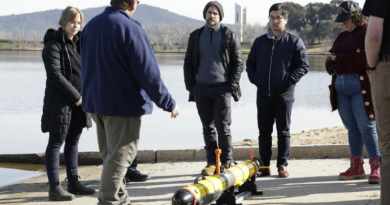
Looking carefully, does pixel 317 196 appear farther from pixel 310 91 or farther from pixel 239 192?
pixel 310 91

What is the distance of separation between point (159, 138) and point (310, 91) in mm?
15596

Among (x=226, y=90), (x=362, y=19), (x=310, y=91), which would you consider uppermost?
(x=362, y=19)

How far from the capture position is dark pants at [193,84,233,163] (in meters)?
7.77

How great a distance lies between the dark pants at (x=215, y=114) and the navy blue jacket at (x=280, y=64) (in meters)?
0.45

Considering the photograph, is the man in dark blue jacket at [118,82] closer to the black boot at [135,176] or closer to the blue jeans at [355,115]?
the black boot at [135,176]

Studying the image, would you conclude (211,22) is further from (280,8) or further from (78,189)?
(78,189)

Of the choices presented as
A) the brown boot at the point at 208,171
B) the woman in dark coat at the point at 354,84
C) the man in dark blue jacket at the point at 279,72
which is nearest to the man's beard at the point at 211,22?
the man in dark blue jacket at the point at 279,72

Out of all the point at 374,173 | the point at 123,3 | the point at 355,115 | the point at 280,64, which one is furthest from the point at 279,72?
the point at 123,3

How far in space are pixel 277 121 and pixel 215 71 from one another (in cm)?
93

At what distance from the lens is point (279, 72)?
25.0ft

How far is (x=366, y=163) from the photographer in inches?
327

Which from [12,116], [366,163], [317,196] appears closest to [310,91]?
[12,116]

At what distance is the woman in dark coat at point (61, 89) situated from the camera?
21.4 ft

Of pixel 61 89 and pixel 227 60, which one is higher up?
pixel 227 60
